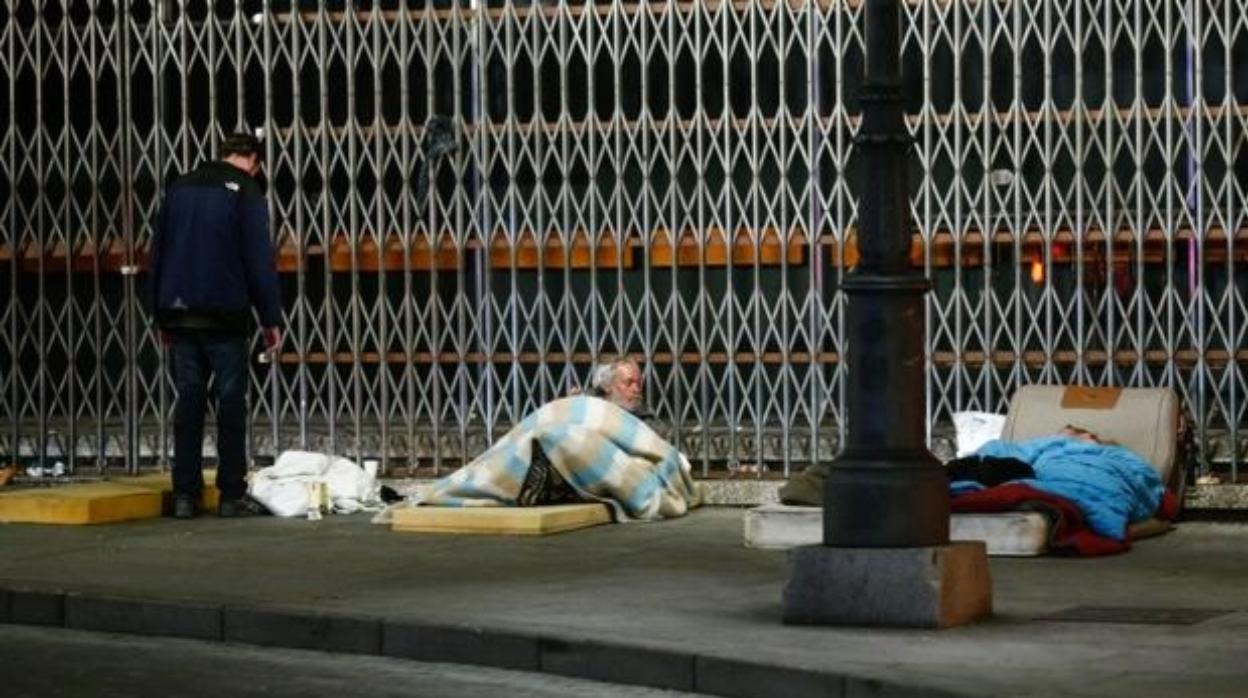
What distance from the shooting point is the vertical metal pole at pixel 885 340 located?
10703mm

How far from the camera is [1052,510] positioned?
13.4 m

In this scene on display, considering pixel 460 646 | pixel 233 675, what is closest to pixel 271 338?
pixel 460 646

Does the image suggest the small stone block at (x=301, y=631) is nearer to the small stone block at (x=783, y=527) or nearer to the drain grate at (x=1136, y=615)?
the drain grate at (x=1136, y=615)

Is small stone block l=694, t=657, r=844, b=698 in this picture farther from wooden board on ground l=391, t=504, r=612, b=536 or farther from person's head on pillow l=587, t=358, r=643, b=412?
person's head on pillow l=587, t=358, r=643, b=412

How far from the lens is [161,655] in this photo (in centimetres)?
1118

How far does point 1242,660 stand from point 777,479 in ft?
21.9

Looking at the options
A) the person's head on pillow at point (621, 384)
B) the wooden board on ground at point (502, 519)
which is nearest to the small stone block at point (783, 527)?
the wooden board on ground at point (502, 519)

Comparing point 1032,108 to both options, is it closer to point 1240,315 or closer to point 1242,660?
point 1240,315

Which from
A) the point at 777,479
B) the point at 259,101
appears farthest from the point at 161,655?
the point at 259,101

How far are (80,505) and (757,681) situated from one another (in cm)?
682

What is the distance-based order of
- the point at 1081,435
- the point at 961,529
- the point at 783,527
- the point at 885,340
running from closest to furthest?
the point at 885,340 < the point at 961,529 < the point at 783,527 < the point at 1081,435

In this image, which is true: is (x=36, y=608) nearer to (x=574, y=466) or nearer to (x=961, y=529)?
(x=574, y=466)

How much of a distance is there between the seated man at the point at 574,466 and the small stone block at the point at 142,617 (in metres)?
3.45

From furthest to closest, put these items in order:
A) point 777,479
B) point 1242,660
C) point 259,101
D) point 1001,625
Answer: point 259,101, point 777,479, point 1001,625, point 1242,660
